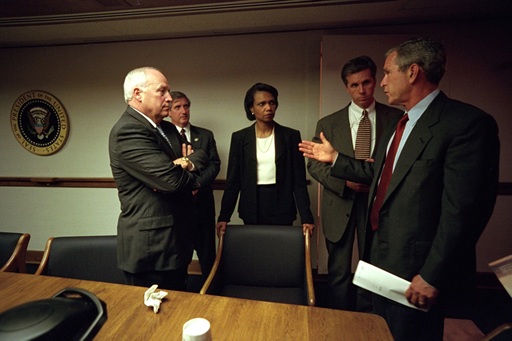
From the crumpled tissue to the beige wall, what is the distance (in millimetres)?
2284

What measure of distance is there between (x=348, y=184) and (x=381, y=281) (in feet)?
2.63

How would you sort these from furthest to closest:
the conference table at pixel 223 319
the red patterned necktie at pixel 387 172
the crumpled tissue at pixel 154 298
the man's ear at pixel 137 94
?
the man's ear at pixel 137 94 → the red patterned necktie at pixel 387 172 → the crumpled tissue at pixel 154 298 → the conference table at pixel 223 319

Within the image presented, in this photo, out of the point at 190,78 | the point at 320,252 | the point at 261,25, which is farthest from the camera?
the point at 190,78

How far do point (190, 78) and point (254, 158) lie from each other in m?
1.55

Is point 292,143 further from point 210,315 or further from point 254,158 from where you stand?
point 210,315

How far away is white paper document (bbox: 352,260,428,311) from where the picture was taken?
1.16 m

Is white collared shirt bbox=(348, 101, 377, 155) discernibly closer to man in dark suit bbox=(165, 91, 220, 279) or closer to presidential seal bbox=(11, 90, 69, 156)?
man in dark suit bbox=(165, 91, 220, 279)

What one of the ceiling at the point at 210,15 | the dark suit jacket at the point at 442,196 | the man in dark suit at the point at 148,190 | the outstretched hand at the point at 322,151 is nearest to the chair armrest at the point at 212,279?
the man in dark suit at the point at 148,190

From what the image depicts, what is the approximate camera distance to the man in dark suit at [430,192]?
3.63ft

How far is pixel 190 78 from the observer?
3.28m

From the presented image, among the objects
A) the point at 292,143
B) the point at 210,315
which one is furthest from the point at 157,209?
the point at 292,143

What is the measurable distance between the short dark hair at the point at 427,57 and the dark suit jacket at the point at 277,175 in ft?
→ 3.76

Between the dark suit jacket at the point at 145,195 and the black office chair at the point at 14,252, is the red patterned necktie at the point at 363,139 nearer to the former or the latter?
the dark suit jacket at the point at 145,195

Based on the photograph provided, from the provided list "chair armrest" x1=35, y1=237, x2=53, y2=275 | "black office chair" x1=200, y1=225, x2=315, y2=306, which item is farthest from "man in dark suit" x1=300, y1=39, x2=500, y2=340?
"chair armrest" x1=35, y1=237, x2=53, y2=275
